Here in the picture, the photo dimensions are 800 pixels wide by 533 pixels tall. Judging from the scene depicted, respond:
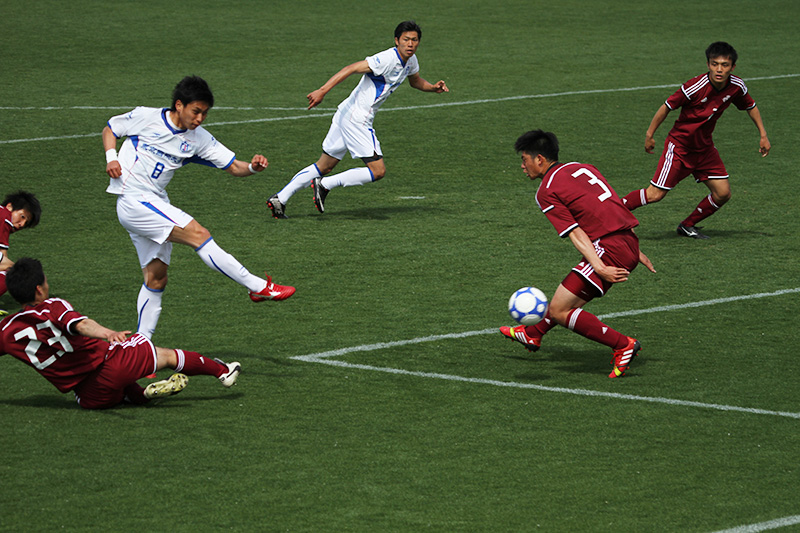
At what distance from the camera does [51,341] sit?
652 centimetres

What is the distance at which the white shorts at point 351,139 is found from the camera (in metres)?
12.6

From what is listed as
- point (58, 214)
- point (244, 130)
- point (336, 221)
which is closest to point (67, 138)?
point (244, 130)

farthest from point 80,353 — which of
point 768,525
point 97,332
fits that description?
point 768,525

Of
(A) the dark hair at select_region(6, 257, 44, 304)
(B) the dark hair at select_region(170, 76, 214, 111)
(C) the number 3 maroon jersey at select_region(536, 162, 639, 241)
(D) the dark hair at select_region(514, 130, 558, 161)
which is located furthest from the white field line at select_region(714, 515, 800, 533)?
(B) the dark hair at select_region(170, 76, 214, 111)

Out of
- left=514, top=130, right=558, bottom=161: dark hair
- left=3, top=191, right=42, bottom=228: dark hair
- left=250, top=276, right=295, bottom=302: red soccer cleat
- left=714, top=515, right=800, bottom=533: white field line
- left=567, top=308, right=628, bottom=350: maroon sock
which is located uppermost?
left=514, top=130, right=558, bottom=161: dark hair

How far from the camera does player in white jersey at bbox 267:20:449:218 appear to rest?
12.5m

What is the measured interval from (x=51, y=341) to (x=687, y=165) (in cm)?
738

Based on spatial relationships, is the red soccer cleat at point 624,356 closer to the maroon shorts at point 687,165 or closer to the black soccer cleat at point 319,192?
the maroon shorts at point 687,165

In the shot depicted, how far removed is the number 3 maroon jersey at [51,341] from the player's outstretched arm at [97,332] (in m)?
0.05

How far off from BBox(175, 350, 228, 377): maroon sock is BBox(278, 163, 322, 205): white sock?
18.1 feet

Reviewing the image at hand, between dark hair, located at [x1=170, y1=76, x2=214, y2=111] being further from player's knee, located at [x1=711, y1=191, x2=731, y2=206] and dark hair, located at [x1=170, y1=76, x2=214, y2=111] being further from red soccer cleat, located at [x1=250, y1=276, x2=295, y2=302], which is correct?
player's knee, located at [x1=711, y1=191, x2=731, y2=206]

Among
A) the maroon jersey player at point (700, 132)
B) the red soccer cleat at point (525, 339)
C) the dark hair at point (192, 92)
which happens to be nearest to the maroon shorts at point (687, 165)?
the maroon jersey player at point (700, 132)

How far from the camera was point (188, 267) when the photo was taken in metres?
10.7

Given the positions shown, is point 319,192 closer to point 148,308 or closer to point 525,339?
point 148,308
